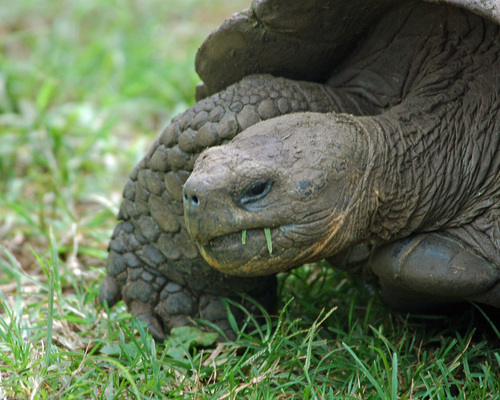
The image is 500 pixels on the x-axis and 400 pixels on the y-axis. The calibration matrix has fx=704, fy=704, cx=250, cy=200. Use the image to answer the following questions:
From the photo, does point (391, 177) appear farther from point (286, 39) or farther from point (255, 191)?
point (286, 39)

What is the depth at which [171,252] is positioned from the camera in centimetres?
295

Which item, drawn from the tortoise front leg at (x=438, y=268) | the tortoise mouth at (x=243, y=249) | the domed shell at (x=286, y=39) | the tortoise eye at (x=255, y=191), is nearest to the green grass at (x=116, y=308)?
the tortoise front leg at (x=438, y=268)

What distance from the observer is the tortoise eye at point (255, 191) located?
7.36 ft

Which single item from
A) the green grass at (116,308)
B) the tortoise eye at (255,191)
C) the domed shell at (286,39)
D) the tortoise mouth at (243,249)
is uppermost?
the domed shell at (286,39)

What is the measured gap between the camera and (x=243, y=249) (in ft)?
7.49

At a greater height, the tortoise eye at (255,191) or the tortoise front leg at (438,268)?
the tortoise eye at (255,191)

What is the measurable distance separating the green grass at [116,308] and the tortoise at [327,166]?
8.4 inches

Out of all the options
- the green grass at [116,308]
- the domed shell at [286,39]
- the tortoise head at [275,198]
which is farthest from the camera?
the domed shell at [286,39]

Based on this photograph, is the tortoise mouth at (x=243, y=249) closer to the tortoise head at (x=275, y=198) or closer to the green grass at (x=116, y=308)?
the tortoise head at (x=275, y=198)

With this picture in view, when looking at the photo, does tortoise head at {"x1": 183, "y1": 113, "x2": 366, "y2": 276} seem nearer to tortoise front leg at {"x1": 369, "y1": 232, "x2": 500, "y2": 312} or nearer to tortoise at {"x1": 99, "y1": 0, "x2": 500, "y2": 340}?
tortoise at {"x1": 99, "y1": 0, "x2": 500, "y2": 340}

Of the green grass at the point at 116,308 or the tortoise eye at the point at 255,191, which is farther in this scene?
the green grass at the point at 116,308

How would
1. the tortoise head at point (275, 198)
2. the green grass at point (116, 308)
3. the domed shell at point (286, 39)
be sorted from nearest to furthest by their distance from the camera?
the tortoise head at point (275, 198) < the green grass at point (116, 308) < the domed shell at point (286, 39)

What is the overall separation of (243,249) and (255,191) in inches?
7.6

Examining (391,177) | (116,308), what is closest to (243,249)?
(391,177)
